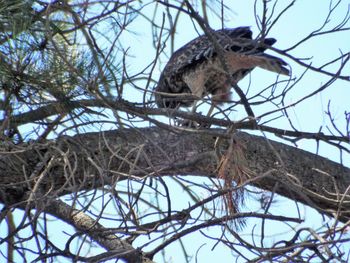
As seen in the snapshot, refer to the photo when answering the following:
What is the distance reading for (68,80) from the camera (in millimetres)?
3105

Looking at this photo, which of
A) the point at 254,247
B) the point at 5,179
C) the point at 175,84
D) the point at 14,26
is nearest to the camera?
the point at 254,247

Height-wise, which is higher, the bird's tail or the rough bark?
the bird's tail

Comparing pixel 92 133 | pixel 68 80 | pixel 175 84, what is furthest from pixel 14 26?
pixel 175 84

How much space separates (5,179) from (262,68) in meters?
2.05

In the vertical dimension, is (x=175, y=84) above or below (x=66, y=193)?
above

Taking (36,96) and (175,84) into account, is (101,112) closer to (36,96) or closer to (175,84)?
(36,96)

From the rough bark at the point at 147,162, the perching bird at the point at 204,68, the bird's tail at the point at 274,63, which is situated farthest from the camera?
the perching bird at the point at 204,68

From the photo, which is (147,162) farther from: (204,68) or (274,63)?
(204,68)

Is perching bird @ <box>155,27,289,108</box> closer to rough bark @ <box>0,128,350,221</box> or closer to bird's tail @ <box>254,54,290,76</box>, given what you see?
bird's tail @ <box>254,54,290,76</box>

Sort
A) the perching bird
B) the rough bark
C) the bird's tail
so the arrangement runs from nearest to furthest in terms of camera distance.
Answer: the rough bark
the bird's tail
the perching bird

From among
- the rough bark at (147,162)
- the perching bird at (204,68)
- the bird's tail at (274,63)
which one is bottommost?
the rough bark at (147,162)

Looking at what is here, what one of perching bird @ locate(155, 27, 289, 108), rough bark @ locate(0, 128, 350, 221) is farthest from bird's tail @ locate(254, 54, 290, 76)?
rough bark @ locate(0, 128, 350, 221)

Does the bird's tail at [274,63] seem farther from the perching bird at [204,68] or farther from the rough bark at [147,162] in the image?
the rough bark at [147,162]

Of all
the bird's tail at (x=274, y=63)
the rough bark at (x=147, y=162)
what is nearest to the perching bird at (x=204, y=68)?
the bird's tail at (x=274, y=63)
